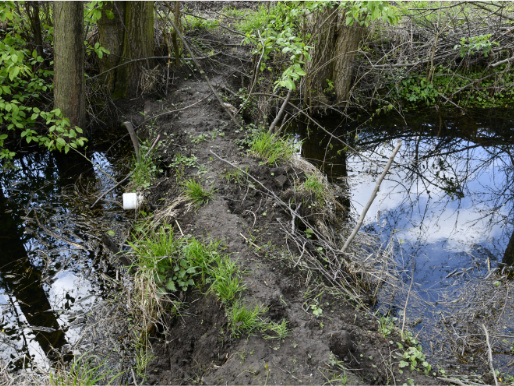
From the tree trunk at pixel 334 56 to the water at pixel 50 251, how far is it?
3.62m

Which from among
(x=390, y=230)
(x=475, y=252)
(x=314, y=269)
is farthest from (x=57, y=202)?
(x=475, y=252)

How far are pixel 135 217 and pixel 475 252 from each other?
3.74m

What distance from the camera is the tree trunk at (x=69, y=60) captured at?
511 centimetres

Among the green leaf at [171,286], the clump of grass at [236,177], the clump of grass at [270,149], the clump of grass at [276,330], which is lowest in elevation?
the clump of grass at [276,330]

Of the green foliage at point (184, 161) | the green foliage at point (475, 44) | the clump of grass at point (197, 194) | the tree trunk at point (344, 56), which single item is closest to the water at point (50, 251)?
the green foliage at point (184, 161)

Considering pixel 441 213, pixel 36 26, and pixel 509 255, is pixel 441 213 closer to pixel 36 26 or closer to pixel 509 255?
pixel 509 255

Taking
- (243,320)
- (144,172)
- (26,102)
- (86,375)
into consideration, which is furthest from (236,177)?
(26,102)

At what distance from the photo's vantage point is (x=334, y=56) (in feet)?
22.7

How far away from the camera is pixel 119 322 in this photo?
335 centimetres

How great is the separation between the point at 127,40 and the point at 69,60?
111 cm

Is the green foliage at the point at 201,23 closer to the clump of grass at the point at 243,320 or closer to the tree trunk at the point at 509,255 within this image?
the tree trunk at the point at 509,255

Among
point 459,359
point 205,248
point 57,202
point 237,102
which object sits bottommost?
point 459,359

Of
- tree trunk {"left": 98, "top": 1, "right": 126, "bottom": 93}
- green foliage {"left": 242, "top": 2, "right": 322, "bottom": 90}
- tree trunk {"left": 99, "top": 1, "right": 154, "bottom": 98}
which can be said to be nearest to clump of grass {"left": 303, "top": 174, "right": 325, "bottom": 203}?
green foliage {"left": 242, "top": 2, "right": 322, "bottom": 90}

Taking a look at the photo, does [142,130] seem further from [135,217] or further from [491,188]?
[491,188]
